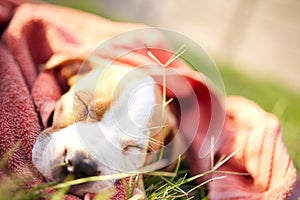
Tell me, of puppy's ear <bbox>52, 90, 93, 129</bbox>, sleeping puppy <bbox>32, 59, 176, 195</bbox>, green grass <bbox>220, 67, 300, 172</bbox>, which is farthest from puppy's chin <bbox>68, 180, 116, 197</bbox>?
green grass <bbox>220, 67, 300, 172</bbox>

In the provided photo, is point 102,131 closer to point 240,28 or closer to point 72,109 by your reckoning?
point 72,109

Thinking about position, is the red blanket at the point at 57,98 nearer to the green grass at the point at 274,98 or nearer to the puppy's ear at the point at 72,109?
the puppy's ear at the point at 72,109

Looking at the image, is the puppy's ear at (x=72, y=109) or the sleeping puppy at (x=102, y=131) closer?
the sleeping puppy at (x=102, y=131)

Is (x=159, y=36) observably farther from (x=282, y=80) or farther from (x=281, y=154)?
(x=282, y=80)

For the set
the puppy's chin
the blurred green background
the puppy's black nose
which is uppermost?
the puppy's black nose

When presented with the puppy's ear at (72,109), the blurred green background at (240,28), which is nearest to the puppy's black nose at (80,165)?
the puppy's ear at (72,109)

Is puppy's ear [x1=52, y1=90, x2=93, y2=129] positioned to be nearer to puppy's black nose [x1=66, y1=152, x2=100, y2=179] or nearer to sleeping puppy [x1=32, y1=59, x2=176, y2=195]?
sleeping puppy [x1=32, y1=59, x2=176, y2=195]
